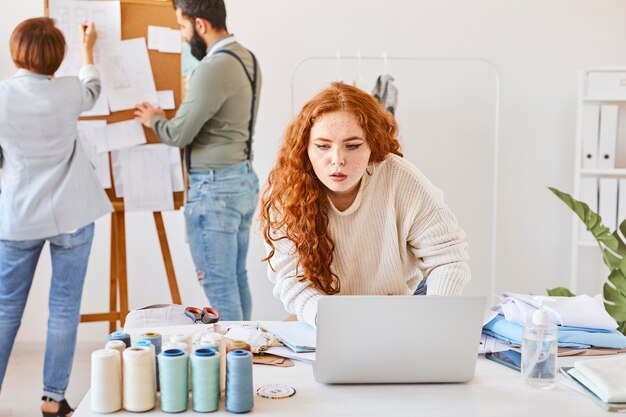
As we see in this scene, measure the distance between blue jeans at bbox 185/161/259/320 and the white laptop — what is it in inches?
58.0

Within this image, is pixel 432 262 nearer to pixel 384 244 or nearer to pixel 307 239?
pixel 384 244

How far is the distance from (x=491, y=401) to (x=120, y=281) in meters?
2.24

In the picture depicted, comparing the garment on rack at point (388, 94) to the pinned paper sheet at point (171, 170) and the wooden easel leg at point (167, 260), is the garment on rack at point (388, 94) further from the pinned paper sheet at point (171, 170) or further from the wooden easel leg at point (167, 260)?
the wooden easel leg at point (167, 260)

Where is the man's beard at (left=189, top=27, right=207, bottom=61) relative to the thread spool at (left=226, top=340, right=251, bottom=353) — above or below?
above

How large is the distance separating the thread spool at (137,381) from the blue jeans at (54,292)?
1587mm

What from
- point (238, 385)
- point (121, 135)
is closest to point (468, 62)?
point (121, 135)

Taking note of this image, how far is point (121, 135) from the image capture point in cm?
312

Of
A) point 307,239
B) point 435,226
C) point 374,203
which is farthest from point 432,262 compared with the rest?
point 307,239

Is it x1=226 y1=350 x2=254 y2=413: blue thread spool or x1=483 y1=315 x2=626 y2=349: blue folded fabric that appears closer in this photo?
x1=226 y1=350 x2=254 y2=413: blue thread spool

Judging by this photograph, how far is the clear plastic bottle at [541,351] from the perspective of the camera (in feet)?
4.50

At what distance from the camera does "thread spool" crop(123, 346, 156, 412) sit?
124 centimetres

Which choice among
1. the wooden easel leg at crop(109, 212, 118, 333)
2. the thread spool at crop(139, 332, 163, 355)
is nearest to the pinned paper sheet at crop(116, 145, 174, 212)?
the wooden easel leg at crop(109, 212, 118, 333)

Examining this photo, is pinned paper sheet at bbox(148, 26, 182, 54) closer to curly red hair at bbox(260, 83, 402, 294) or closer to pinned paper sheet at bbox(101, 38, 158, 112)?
pinned paper sheet at bbox(101, 38, 158, 112)

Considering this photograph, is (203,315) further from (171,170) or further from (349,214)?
(171,170)
